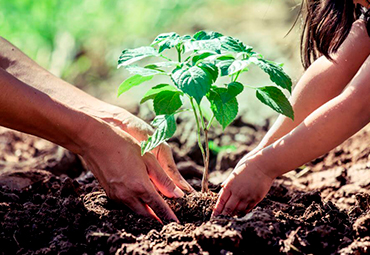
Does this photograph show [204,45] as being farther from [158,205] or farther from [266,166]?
[158,205]

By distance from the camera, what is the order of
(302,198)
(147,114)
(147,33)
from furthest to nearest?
(147,33), (147,114), (302,198)

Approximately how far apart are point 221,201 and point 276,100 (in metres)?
0.41

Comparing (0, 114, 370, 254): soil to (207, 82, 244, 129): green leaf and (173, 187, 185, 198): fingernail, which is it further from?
(207, 82, 244, 129): green leaf

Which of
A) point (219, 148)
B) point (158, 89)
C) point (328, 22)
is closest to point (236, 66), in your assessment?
point (158, 89)

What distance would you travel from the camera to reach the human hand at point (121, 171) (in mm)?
1711

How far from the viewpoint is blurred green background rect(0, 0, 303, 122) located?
4.32m

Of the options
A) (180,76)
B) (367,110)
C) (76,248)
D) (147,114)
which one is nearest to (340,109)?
(367,110)

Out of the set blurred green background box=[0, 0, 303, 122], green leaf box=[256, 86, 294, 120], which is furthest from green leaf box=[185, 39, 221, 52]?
blurred green background box=[0, 0, 303, 122]

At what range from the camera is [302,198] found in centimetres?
184

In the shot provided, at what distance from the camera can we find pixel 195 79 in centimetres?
146

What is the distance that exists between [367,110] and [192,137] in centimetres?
156

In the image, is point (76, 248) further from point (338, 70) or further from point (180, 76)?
point (338, 70)

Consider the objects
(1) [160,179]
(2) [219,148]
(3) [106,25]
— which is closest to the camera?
(1) [160,179]

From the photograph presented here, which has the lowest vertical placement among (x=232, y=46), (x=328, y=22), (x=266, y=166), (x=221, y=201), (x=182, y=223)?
(x=182, y=223)
